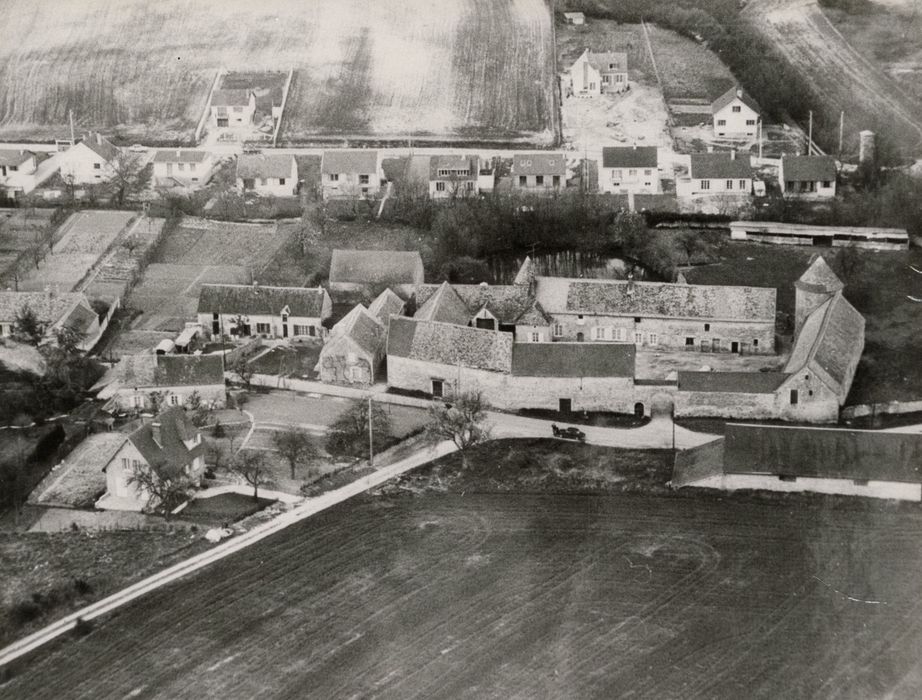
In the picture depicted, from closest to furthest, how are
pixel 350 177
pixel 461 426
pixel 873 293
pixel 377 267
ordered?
1. pixel 461 426
2. pixel 873 293
3. pixel 377 267
4. pixel 350 177

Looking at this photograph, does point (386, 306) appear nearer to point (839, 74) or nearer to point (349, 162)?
point (349, 162)

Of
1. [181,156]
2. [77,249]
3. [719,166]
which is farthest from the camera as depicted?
[181,156]

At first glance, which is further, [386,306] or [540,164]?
[540,164]

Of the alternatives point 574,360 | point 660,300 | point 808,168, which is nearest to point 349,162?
point 660,300

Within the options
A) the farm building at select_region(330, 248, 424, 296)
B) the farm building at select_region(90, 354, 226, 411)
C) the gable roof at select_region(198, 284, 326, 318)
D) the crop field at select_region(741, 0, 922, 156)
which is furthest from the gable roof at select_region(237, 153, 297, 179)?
the crop field at select_region(741, 0, 922, 156)

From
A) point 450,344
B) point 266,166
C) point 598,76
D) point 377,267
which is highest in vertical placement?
point 598,76

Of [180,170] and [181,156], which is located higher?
[181,156]

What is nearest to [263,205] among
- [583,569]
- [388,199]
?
[388,199]
